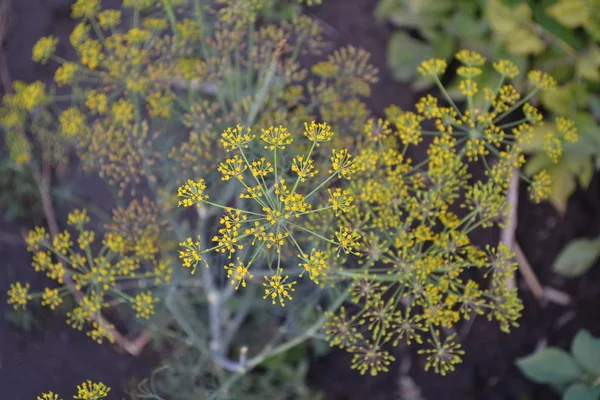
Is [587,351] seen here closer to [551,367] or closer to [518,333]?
[551,367]

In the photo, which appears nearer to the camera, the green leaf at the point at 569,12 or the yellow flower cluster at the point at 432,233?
the yellow flower cluster at the point at 432,233

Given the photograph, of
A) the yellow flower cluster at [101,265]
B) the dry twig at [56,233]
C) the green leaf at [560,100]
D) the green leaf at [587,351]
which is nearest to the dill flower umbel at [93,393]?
the yellow flower cluster at [101,265]

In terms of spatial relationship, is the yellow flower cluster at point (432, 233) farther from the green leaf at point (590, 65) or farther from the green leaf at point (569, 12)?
the green leaf at point (590, 65)

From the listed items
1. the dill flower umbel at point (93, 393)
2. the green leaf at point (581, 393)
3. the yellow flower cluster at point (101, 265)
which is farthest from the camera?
the green leaf at point (581, 393)

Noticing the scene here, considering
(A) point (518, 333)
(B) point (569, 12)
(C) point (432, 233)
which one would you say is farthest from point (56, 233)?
(B) point (569, 12)

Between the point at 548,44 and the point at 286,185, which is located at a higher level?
the point at 286,185

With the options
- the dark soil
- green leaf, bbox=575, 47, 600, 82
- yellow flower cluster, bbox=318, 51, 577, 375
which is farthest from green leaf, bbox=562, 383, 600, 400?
green leaf, bbox=575, 47, 600, 82

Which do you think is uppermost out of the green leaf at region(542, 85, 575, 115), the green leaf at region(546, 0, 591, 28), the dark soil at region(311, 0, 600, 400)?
the green leaf at region(546, 0, 591, 28)

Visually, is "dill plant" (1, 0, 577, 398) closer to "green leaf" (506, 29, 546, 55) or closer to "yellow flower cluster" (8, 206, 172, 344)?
"yellow flower cluster" (8, 206, 172, 344)
